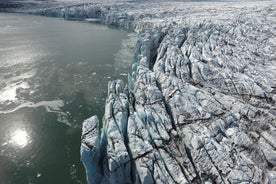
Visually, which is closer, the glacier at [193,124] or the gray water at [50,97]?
the glacier at [193,124]

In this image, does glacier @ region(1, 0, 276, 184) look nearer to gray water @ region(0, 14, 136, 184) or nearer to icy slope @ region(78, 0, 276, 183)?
icy slope @ region(78, 0, 276, 183)

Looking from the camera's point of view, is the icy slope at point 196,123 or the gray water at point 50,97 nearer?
the icy slope at point 196,123

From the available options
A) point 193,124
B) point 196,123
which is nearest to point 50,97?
point 193,124

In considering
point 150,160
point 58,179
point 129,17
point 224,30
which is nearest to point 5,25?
point 129,17

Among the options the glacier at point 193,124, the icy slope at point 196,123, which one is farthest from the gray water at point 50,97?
the icy slope at point 196,123

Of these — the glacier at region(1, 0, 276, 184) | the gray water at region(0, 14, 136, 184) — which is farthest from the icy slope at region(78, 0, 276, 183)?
the gray water at region(0, 14, 136, 184)

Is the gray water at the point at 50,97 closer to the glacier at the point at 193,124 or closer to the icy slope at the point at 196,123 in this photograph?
the glacier at the point at 193,124

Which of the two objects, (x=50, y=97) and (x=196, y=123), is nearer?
(x=196, y=123)

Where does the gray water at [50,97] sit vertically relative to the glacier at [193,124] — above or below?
below

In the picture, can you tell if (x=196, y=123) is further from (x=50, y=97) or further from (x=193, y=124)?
(x=50, y=97)
